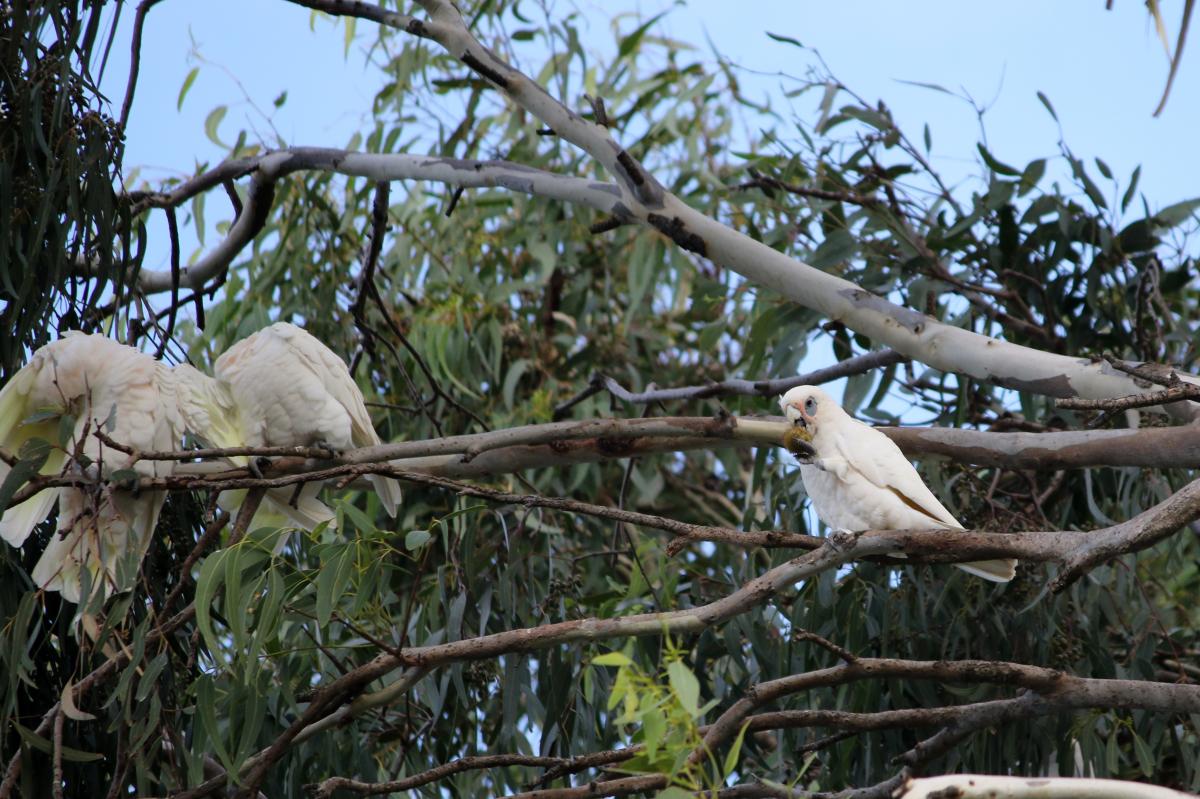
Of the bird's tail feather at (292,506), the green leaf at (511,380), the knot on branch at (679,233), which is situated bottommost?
the bird's tail feather at (292,506)

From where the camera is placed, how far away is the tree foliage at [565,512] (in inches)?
72.4

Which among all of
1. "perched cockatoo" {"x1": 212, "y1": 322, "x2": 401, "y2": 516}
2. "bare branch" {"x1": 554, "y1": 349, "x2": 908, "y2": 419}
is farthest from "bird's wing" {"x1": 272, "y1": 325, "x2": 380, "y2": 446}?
"bare branch" {"x1": 554, "y1": 349, "x2": 908, "y2": 419}

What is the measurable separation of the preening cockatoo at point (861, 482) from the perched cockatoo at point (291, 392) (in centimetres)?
81

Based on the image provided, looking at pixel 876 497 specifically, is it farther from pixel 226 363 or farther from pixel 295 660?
pixel 226 363

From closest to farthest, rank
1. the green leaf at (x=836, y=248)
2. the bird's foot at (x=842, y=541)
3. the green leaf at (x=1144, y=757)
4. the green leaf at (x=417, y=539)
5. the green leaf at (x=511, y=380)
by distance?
the bird's foot at (x=842, y=541)
the green leaf at (x=417, y=539)
the green leaf at (x=1144, y=757)
the green leaf at (x=836, y=248)
the green leaf at (x=511, y=380)

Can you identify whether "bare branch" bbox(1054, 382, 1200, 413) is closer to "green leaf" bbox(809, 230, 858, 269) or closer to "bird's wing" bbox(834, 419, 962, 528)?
"bird's wing" bbox(834, 419, 962, 528)

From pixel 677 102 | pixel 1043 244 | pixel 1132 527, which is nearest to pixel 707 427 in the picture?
pixel 1132 527

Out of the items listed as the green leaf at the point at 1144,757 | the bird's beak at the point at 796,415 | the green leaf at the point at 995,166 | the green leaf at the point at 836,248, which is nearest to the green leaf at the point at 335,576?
the bird's beak at the point at 796,415

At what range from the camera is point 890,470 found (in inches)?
76.7

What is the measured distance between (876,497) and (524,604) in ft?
2.40

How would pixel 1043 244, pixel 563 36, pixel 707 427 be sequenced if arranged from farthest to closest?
pixel 563 36 < pixel 1043 244 < pixel 707 427

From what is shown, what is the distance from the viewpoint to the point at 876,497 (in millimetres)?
1938

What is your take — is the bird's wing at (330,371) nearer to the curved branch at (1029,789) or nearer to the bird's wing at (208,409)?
the bird's wing at (208,409)

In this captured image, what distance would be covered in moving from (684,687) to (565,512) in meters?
1.57
